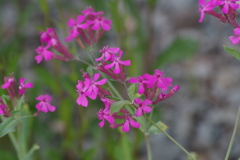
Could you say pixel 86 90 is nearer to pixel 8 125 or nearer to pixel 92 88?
pixel 92 88

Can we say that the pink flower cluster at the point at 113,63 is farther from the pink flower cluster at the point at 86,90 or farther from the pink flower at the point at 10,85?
the pink flower at the point at 10,85

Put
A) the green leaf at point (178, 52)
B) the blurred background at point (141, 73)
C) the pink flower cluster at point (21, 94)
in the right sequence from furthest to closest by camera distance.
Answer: the green leaf at point (178, 52), the blurred background at point (141, 73), the pink flower cluster at point (21, 94)

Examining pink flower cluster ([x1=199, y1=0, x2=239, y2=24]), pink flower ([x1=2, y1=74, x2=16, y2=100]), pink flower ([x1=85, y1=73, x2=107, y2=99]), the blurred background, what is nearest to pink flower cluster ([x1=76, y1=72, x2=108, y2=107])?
pink flower ([x1=85, y1=73, x2=107, y2=99])

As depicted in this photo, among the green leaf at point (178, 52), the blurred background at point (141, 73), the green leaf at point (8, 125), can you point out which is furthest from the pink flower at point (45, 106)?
the green leaf at point (178, 52)

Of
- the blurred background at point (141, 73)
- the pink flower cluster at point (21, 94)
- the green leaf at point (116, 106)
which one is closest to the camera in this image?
the green leaf at point (116, 106)

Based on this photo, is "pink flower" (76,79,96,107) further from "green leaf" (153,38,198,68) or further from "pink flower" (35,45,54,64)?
"green leaf" (153,38,198,68)

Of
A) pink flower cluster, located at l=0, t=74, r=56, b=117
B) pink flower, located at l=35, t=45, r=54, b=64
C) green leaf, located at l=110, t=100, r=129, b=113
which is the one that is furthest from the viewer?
pink flower, located at l=35, t=45, r=54, b=64

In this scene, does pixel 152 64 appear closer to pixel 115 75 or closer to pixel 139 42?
pixel 139 42

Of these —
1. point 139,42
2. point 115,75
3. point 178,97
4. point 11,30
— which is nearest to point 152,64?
point 139,42
